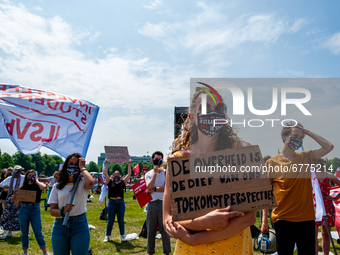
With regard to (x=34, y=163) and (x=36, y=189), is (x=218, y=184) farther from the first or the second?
(x=34, y=163)

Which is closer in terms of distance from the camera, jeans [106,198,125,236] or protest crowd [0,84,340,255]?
protest crowd [0,84,340,255]

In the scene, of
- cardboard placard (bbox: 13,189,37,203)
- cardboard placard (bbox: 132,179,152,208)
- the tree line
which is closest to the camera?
A: cardboard placard (bbox: 13,189,37,203)

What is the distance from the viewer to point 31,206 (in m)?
6.64

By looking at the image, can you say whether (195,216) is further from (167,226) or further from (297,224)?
(297,224)

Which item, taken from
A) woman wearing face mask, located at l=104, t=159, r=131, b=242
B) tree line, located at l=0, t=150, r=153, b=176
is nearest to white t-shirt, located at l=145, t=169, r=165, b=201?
woman wearing face mask, located at l=104, t=159, r=131, b=242

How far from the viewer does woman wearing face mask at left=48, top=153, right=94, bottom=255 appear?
3863 mm

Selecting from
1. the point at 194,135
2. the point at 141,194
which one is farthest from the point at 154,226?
the point at 194,135

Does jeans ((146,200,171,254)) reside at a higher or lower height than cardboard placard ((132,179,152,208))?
lower

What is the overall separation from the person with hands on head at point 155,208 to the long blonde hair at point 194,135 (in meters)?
3.56

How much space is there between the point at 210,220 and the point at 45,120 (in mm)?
3782

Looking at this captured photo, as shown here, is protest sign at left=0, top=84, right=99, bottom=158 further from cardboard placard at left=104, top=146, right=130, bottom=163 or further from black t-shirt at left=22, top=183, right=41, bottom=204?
cardboard placard at left=104, top=146, right=130, bottom=163

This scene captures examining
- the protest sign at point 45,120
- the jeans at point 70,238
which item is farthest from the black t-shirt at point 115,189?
the jeans at point 70,238

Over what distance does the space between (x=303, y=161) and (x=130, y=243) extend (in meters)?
6.00

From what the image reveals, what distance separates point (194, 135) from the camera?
7.43 ft
